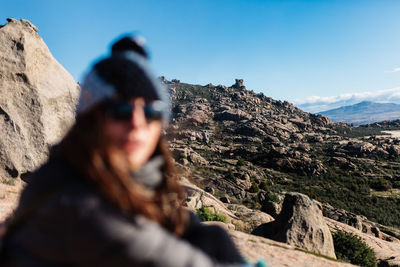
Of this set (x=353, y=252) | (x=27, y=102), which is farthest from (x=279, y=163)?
(x=27, y=102)

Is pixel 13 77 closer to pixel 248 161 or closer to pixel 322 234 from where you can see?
pixel 322 234

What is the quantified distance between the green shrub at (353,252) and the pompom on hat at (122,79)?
515 inches

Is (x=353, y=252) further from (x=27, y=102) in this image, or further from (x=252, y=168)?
(x=252, y=168)

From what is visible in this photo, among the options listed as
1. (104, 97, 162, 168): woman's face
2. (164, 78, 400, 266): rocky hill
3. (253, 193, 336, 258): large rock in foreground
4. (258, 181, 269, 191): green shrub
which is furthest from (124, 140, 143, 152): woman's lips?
(258, 181, 269, 191): green shrub

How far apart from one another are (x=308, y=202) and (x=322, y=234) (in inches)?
56.8

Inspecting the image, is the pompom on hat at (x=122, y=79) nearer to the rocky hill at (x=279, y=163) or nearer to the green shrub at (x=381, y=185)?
the rocky hill at (x=279, y=163)

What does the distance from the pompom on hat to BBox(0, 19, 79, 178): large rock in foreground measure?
8.75m

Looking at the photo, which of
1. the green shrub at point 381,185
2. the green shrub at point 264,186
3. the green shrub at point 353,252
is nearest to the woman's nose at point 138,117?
the green shrub at point 353,252

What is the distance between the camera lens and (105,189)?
104 centimetres

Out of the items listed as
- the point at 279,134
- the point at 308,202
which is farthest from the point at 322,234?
the point at 279,134

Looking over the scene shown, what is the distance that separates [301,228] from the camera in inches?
421

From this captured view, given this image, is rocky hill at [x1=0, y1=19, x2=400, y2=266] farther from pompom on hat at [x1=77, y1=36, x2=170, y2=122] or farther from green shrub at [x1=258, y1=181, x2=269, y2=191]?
pompom on hat at [x1=77, y1=36, x2=170, y2=122]

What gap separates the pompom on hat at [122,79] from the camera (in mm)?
1244

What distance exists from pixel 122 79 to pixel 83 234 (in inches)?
28.7
